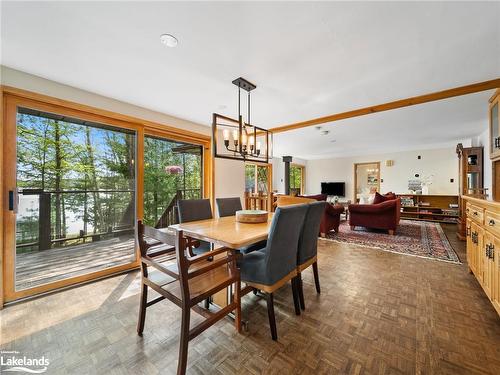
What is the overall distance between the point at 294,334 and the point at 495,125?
3511 mm

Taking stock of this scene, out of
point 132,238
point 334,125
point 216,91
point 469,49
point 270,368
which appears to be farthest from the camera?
point 334,125

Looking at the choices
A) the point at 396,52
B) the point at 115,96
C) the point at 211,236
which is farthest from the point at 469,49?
the point at 115,96

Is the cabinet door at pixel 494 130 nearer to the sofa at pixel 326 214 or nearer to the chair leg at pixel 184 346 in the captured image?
the sofa at pixel 326 214

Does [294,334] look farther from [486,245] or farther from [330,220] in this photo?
[330,220]

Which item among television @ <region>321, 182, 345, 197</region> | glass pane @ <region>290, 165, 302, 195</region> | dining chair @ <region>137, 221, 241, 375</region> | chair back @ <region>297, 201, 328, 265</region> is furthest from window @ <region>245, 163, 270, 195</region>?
dining chair @ <region>137, 221, 241, 375</region>

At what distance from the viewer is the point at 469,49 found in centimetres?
176

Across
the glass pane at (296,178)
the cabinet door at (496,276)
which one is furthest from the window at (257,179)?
the cabinet door at (496,276)

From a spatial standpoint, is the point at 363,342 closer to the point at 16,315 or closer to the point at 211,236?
the point at 211,236

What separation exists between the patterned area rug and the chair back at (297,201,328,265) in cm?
234

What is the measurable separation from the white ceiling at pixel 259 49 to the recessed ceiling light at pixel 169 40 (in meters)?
0.04

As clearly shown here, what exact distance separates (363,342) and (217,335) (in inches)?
43.3

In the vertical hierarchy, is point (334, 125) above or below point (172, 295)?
above

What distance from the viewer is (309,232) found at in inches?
80.0

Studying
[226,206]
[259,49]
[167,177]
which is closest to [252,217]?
[226,206]
